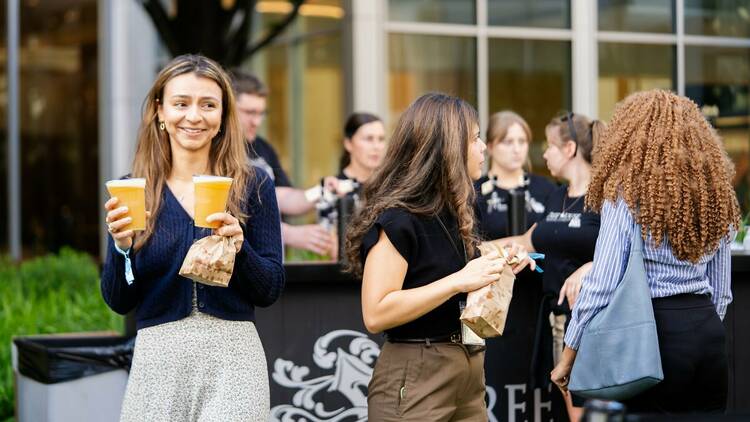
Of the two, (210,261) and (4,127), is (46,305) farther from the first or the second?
(4,127)

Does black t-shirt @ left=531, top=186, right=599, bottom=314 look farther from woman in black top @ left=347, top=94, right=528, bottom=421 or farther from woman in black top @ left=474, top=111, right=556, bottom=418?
woman in black top @ left=347, top=94, right=528, bottom=421

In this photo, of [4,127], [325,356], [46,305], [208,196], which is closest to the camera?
[208,196]

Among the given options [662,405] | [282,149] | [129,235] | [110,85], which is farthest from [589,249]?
[110,85]

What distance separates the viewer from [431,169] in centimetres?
377

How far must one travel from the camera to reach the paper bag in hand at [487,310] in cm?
354

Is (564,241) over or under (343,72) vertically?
under

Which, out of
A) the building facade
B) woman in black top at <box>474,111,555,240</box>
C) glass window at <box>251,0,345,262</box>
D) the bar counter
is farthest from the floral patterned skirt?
glass window at <box>251,0,345,262</box>

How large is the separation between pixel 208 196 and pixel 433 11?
1063 cm

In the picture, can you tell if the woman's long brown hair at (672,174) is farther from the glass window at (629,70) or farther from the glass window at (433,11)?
the glass window at (629,70)

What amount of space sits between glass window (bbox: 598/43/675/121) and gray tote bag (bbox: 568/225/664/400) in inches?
414

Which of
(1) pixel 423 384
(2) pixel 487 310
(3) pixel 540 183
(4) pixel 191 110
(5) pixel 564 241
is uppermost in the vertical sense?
(4) pixel 191 110

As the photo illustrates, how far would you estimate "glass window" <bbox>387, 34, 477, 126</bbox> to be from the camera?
1350cm

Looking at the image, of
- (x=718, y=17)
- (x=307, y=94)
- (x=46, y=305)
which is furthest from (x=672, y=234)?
(x=307, y=94)

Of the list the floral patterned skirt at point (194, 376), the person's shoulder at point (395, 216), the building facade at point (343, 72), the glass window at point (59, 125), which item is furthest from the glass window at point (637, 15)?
the floral patterned skirt at point (194, 376)
